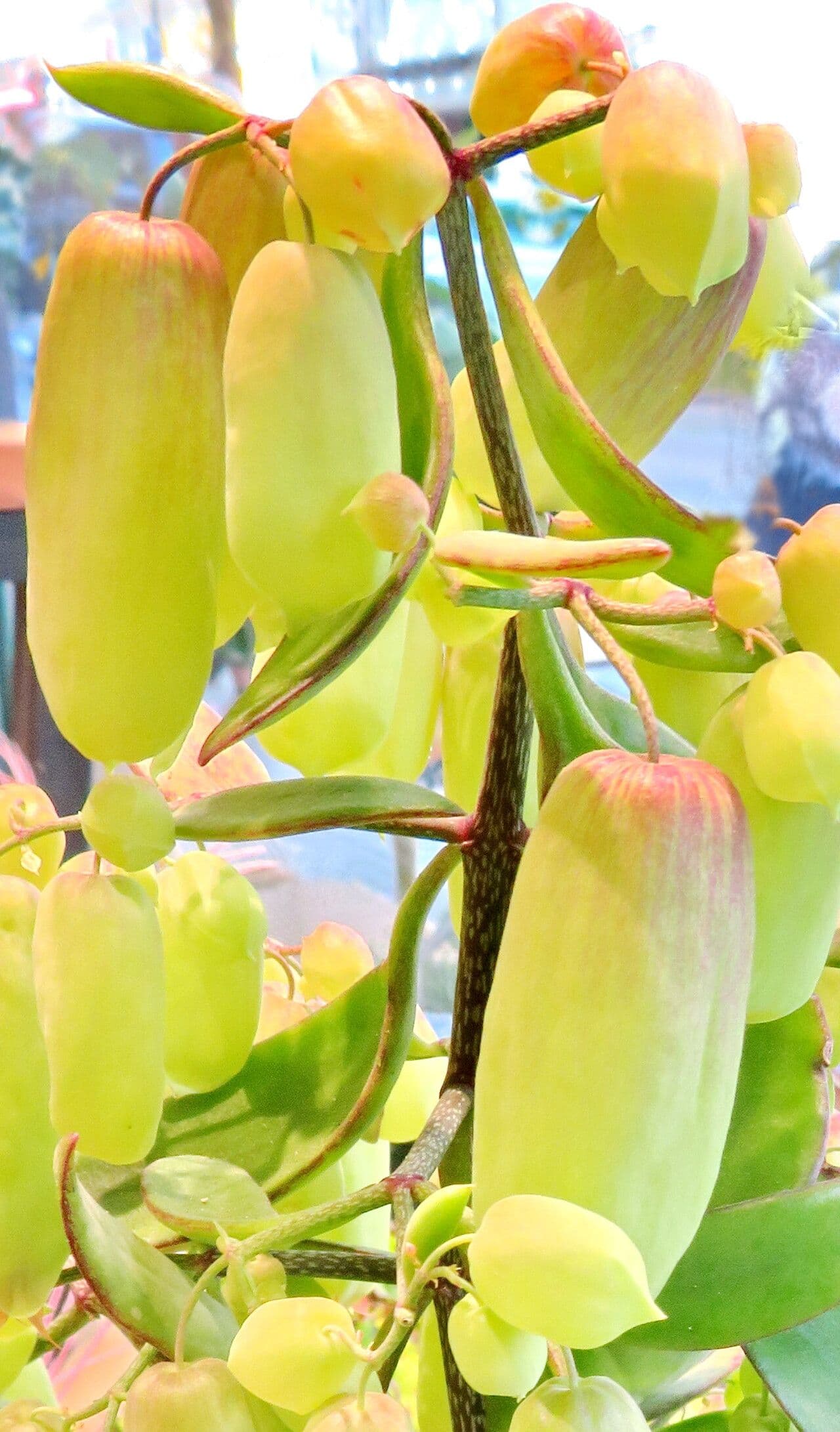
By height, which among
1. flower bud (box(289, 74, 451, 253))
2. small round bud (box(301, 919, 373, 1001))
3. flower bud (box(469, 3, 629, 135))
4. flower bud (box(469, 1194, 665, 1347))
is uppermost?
flower bud (box(469, 3, 629, 135))

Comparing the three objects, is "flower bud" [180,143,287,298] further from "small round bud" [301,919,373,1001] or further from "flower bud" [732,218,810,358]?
"small round bud" [301,919,373,1001]

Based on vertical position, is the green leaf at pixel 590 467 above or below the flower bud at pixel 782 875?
above

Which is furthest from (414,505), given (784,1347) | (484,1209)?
(784,1347)

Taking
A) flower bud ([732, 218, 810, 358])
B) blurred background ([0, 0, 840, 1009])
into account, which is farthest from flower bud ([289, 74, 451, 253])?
blurred background ([0, 0, 840, 1009])

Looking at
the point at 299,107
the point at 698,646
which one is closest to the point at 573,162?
the point at 698,646

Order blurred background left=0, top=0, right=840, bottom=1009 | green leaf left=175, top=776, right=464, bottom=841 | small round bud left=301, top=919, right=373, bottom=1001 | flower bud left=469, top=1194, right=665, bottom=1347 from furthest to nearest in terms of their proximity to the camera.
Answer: blurred background left=0, top=0, right=840, bottom=1009 → small round bud left=301, top=919, right=373, bottom=1001 → green leaf left=175, top=776, right=464, bottom=841 → flower bud left=469, top=1194, right=665, bottom=1347

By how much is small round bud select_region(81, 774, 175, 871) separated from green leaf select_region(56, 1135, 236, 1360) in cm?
6

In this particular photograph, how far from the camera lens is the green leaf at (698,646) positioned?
283 mm

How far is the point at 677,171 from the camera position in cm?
25

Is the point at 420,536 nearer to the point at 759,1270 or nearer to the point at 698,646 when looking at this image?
the point at 698,646

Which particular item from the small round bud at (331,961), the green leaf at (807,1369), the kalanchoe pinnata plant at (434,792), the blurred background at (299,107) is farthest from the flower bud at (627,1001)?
the blurred background at (299,107)

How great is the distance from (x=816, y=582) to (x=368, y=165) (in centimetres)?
12

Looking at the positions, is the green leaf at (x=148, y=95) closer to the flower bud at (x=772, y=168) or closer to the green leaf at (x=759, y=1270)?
the flower bud at (x=772, y=168)

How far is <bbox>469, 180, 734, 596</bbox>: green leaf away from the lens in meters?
0.27
